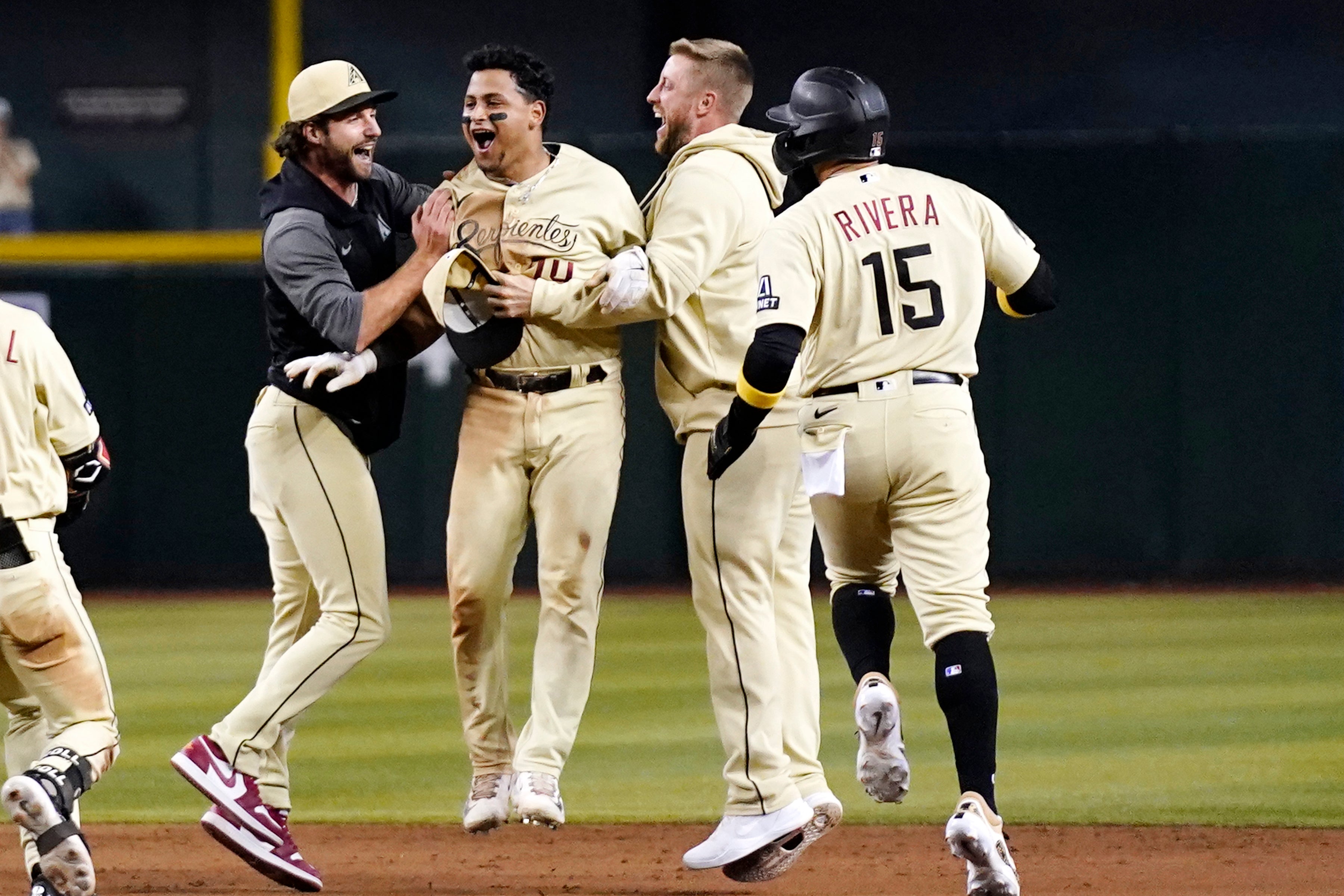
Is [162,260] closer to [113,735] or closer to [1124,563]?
[1124,563]

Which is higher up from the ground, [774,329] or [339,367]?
[774,329]

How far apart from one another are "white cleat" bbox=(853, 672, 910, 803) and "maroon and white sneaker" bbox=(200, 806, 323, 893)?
130cm

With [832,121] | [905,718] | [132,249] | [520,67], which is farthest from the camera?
[132,249]

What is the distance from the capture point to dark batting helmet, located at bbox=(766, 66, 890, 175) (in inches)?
170

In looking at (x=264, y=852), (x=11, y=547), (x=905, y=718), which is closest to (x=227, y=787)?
(x=264, y=852)

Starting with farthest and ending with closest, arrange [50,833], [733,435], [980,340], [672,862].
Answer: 1. [980,340]
2. [672,862]
3. [733,435]
4. [50,833]

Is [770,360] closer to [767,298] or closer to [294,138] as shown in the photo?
[767,298]

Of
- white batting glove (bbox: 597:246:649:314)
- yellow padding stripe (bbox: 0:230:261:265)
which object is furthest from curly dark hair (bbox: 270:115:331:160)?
yellow padding stripe (bbox: 0:230:261:265)

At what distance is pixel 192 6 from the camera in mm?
13516

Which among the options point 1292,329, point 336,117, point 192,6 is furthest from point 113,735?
point 192,6

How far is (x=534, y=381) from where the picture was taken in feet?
14.7

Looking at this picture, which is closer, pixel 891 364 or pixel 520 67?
pixel 891 364

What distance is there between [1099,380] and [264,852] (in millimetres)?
8563

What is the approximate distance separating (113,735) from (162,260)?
8.78m
